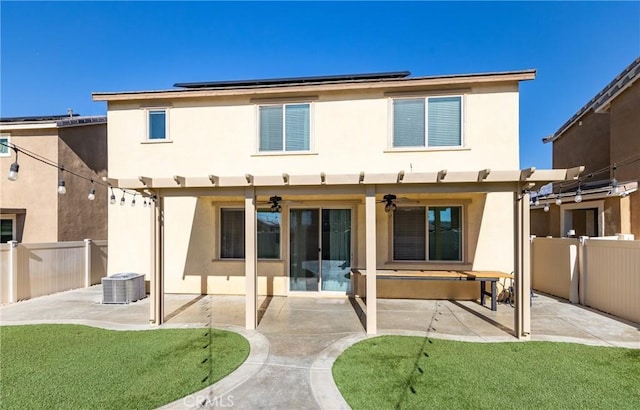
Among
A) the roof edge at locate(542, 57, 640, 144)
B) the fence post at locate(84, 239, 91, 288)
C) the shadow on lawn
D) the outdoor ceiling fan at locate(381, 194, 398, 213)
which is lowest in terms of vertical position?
the shadow on lawn

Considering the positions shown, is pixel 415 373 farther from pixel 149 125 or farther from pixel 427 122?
pixel 149 125

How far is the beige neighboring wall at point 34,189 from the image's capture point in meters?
11.3

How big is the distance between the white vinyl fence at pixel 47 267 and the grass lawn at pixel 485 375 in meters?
9.40

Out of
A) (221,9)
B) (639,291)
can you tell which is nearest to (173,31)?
(221,9)

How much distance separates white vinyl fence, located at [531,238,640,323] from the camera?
20.9 feet

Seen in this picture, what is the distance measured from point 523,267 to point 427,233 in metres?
3.11

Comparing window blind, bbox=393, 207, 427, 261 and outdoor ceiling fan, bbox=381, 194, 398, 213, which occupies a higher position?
outdoor ceiling fan, bbox=381, 194, 398, 213

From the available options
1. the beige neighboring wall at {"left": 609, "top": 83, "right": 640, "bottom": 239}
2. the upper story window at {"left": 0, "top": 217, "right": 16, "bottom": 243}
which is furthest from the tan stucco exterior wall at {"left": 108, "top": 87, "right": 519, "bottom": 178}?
the upper story window at {"left": 0, "top": 217, "right": 16, "bottom": 243}

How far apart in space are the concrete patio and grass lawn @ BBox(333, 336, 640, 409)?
38 centimetres

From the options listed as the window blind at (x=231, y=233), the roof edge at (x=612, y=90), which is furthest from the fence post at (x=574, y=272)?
the window blind at (x=231, y=233)

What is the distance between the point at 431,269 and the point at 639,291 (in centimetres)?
412

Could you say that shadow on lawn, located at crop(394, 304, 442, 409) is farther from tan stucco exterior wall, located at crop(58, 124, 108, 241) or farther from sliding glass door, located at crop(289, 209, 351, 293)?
tan stucco exterior wall, located at crop(58, 124, 108, 241)

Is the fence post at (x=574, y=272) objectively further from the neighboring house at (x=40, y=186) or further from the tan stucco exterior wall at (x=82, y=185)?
the tan stucco exterior wall at (x=82, y=185)

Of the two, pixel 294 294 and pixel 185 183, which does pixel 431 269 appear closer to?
pixel 294 294
